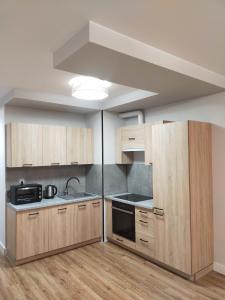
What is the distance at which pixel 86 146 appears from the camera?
4.36 m

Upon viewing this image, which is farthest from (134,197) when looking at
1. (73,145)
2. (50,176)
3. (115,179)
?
(50,176)

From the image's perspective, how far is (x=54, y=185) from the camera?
4.26m

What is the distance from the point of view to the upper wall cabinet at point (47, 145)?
3.54 meters

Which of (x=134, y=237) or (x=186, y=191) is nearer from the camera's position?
(x=186, y=191)

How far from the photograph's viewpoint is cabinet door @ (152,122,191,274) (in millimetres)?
2871

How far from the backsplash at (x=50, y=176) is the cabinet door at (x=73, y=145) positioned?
354mm

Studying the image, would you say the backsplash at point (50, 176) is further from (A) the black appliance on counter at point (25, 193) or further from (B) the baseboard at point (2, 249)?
(B) the baseboard at point (2, 249)

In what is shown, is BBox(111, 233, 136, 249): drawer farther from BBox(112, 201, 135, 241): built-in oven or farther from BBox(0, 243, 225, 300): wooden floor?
BBox(0, 243, 225, 300): wooden floor

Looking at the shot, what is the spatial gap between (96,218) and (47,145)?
1615 millimetres

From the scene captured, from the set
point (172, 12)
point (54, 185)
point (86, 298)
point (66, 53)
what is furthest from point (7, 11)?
point (54, 185)

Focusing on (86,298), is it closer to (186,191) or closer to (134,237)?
(134,237)

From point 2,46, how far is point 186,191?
2.54m

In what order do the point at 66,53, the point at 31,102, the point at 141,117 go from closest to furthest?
the point at 66,53 < the point at 31,102 < the point at 141,117

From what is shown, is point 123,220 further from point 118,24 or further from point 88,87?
point 118,24
